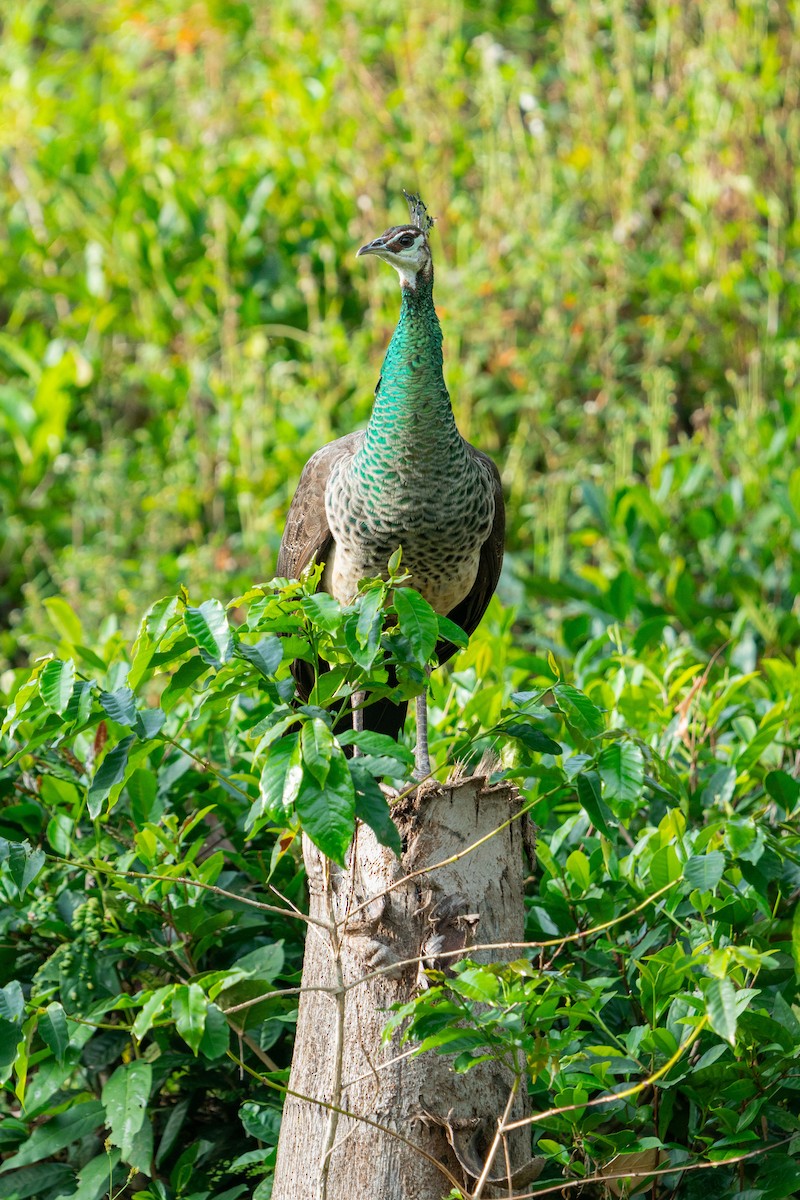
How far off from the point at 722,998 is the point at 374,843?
2.16ft

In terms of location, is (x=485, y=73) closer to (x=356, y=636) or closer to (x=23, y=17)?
(x=23, y=17)

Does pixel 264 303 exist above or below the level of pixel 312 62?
below

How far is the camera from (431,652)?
1922 millimetres

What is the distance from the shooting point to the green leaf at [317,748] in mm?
1725

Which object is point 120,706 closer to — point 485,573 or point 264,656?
point 264,656

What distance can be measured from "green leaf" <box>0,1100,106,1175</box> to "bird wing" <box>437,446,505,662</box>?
4.43ft

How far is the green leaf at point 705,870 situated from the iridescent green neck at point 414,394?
121 centimetres

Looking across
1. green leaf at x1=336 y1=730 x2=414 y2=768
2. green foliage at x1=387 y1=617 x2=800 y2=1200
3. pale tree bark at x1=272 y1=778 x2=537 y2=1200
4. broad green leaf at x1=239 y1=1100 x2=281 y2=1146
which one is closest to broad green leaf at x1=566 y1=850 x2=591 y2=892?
green foliage at x1=387 y1=617 x2=800 y2=1200

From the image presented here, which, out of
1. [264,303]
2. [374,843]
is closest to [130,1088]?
[374,843]

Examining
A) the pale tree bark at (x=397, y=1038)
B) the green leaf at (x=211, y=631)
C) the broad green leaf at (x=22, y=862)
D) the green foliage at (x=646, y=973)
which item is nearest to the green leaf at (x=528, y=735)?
the green foliage at (x=646, y=973)

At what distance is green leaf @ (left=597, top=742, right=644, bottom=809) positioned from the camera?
207 cm

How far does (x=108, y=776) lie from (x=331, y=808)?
0.45 metres

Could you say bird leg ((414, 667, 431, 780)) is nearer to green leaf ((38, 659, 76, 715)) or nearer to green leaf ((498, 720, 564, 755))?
green leaf ((498, 720, 564, 755))

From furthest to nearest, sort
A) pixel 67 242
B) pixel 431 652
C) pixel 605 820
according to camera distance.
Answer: pixel 67 242 → pixel 605 820 → pixel 431 652
